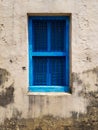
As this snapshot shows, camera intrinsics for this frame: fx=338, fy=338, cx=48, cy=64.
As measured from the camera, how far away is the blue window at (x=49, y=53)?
5668mm

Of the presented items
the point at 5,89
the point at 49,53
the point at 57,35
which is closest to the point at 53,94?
the point at 49,53

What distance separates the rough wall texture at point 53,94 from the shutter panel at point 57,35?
9.9 inches

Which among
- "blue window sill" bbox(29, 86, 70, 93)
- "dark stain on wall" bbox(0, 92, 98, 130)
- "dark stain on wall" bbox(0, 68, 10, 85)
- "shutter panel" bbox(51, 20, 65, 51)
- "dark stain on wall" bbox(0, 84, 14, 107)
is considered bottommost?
"dark stain on wall" bbox(0, 92, 98, 130)

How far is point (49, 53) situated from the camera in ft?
18.6

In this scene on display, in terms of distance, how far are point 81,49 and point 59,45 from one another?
15.8 inches

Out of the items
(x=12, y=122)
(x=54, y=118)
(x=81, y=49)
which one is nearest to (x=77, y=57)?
(x=81, y=49)

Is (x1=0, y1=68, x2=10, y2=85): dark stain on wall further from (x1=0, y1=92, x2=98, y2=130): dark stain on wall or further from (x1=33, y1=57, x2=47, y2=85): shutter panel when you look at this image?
(x1=0, y1=92, x2=98, y2=130): dark stain on wall

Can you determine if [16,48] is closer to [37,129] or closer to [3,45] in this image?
[3,45]

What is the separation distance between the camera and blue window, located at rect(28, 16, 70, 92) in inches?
223

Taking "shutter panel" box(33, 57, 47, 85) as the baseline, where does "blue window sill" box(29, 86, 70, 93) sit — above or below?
below

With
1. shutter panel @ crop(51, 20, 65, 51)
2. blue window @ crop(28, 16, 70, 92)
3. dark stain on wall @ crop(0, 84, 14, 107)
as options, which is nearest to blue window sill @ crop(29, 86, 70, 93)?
blue window @ crop(28, 16, 70, 92)

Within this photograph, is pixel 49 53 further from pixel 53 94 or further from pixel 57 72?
pixel 53 94

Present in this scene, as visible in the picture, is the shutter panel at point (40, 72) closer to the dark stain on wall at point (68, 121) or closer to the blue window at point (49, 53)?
the blue window at point (49, 53)

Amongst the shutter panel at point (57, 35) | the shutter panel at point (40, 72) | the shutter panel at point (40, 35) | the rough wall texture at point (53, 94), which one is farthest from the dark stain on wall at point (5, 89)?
the shutter panel at point (57, 35)
